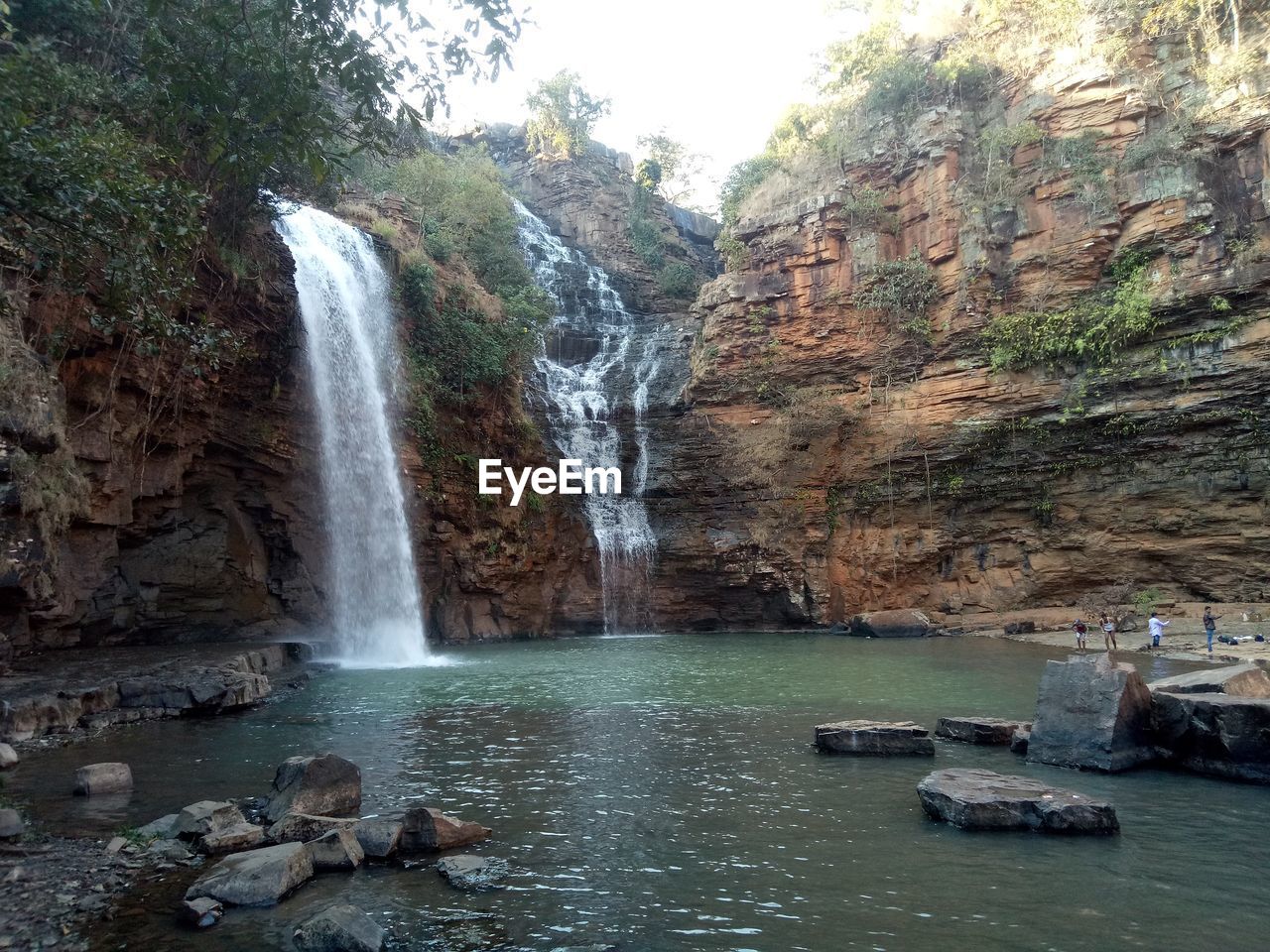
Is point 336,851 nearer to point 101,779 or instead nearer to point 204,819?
point 204,819

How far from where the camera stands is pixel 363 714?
11961 millimetres

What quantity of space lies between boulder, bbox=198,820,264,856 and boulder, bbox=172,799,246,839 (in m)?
0.06

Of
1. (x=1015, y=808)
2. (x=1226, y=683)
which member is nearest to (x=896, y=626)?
(x=1226, y=683)

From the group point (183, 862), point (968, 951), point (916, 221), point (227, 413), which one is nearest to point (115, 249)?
point (183, 862)

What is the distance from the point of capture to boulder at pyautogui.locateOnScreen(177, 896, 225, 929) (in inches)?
195

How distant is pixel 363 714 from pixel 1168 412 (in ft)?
72.8

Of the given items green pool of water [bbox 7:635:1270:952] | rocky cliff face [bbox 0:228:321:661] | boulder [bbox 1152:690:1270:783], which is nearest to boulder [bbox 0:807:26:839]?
green pool of water [bbox 7:635:1270:952]

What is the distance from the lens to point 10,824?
618 centimetres

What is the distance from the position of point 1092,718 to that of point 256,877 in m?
7.80

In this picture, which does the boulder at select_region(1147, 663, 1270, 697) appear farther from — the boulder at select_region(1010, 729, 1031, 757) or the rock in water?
the rock in water

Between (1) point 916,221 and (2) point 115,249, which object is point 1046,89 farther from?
(2) point 115,249

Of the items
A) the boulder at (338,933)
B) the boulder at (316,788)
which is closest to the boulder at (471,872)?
the boulder at (338,933)

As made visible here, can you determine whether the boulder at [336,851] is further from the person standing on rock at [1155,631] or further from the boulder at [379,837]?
the person standing on rock at [1155,631]

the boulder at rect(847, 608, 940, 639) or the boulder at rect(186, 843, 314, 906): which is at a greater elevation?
the boulder at rect(847, 608, 940, 639)
